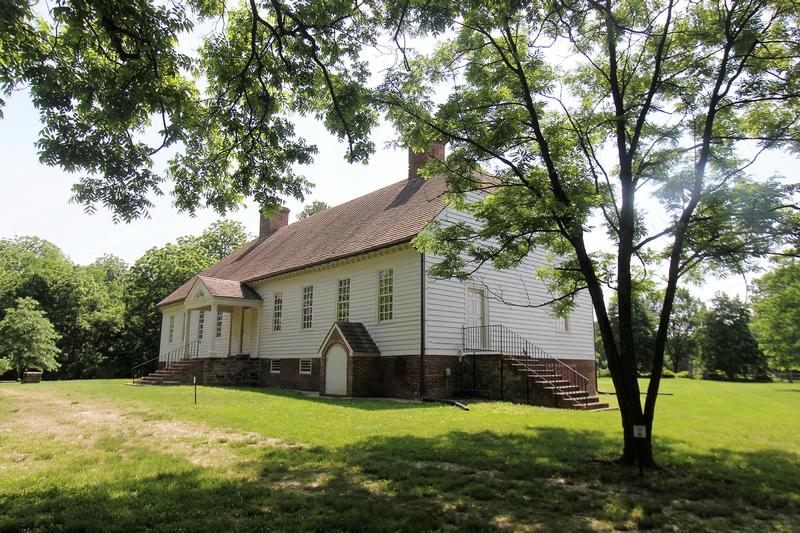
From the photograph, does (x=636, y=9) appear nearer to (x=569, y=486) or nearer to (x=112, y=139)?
(x=569, y=486)

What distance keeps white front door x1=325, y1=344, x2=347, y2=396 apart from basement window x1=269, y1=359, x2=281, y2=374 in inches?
206

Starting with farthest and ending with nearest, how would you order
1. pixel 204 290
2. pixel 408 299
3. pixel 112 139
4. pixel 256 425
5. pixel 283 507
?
pixel 204 290 < pixel 408 299 < pixel 256 425 < pixel 112 139 < pixel 283 507

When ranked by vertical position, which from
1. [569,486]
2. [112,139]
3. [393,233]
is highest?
[393,233]

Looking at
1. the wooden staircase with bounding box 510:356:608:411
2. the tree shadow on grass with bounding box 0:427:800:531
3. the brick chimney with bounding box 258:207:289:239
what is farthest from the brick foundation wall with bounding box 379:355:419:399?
the brick chimney with bounding box 258:207:289:239

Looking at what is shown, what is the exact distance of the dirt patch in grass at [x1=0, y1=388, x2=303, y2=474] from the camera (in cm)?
786

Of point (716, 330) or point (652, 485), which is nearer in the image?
point (652, 485)

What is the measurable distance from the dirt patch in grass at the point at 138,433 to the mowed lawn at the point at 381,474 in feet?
0.14

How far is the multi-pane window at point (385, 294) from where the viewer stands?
17.9 meters

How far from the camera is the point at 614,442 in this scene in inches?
356

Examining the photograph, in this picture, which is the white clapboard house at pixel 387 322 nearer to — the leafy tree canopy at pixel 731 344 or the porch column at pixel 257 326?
the porch column at pixel 257 326

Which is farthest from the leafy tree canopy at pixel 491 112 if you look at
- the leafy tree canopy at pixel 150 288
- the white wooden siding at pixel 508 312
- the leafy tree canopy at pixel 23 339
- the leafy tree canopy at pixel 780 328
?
the leafy tree canopy at pixel 150 288

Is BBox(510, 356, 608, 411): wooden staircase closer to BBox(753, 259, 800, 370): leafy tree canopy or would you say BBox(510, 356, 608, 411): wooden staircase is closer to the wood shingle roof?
the wood shingle roof

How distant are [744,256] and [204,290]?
22538 mm

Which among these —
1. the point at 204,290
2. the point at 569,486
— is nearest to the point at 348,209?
the point at 204,290
